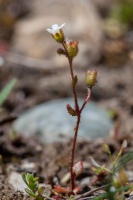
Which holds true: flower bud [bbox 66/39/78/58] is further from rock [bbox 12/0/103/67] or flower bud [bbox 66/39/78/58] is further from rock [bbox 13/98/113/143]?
rock [bbox 12/0/103/67]

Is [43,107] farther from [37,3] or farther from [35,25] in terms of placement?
[37,3]

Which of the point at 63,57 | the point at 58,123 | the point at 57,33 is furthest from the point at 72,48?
the point at 63,57

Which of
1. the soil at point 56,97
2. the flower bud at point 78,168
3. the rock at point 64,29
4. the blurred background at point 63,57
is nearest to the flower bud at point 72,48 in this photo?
the flower bud at point 78,168

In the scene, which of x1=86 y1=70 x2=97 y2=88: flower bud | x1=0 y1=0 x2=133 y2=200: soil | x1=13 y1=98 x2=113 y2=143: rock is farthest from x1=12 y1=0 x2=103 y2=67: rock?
x1=86 y1=70 x2=97 y2=88: flower bud

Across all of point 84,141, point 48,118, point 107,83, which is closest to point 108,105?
point 107,83

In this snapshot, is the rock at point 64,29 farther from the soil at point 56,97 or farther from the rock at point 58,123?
the rock at point 58,123
